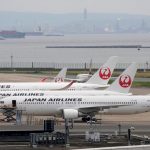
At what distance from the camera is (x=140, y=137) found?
5122 centimetres

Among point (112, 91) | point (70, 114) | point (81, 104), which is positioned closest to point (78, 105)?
A: point (81, 104)

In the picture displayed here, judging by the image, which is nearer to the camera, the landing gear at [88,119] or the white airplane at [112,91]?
the landing gear at [88,119]

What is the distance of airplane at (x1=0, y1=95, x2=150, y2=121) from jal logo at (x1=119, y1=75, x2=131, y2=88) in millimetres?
6785

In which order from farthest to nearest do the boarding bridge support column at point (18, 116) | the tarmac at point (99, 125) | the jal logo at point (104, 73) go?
the jal logo at point (104, 73) → the boarding bridge support column at point (18, 116) → the tarmac at point (99, 125)

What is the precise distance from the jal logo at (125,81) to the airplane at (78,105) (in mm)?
6785

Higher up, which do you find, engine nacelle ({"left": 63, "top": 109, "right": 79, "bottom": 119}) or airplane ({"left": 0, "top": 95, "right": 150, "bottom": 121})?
airplane ({"left": 0, "top": 95, "right": 150, "bottom": 121})

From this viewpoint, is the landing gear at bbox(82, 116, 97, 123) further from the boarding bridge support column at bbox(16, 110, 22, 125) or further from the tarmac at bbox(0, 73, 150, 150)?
the boarding bridge support column at bbox(16, 110, 22, 125)

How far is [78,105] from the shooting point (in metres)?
65.6

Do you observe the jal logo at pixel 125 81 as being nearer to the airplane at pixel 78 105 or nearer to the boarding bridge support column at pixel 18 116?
the airplane at pixel 78 105

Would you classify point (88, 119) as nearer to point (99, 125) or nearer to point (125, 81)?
point (99, 125)

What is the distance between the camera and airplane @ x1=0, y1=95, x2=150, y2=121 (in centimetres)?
6450

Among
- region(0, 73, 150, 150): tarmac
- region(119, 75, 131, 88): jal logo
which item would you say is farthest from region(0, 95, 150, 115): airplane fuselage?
region(119, 75, 131, 88): jal logo

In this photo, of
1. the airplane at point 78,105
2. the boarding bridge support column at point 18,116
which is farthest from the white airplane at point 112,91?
the boarding bridge support column at point 18,116

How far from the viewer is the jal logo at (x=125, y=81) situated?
238 ft
